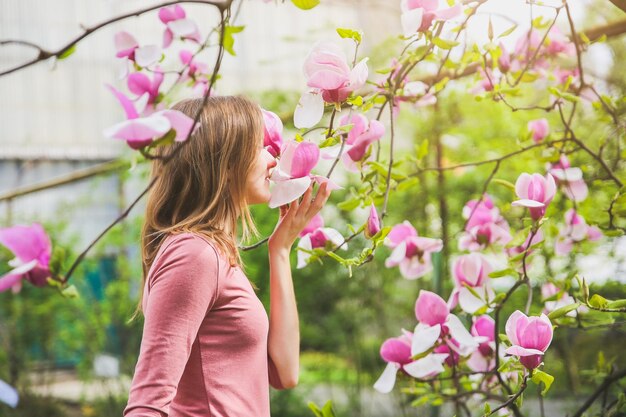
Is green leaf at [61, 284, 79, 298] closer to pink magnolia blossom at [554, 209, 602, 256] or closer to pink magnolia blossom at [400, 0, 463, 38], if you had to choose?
pink magnolia blossom at [400, 0, 463, 38]

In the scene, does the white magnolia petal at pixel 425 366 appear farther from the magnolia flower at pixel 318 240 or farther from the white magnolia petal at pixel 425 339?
the magnolia flower at pixel 318 240

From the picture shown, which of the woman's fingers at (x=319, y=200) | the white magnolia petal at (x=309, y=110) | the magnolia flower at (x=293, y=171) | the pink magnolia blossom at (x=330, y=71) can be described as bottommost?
the woman's fingers at (x=319, y=200)

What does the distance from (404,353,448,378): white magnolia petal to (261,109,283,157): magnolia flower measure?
0.36 m

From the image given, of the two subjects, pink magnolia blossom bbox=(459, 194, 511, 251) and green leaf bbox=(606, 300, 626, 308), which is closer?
green leaf bbox=(606, 300, 626, 308)

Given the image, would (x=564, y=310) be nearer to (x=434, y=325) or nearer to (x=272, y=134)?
(x=434, y=325)

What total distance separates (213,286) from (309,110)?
248 millimetres

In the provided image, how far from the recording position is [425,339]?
1014 millimetres

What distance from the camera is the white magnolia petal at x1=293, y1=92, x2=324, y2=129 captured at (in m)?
0.92

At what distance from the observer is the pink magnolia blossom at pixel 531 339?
86cm

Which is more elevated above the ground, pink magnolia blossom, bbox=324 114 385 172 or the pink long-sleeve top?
pink magnolia blossom, bbox=324 114 385 172

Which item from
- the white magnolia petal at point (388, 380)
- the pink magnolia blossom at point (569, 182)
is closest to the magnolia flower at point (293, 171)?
the white magnolia petal at point (388, 380)

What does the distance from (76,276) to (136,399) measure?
3191 millimetres

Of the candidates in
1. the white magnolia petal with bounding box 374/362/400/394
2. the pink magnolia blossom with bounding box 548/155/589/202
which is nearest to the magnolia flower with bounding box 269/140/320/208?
the white magnolia petal with bounding box 374/362/400/394

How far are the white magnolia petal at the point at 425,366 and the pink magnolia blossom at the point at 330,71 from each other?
1.34 feet
